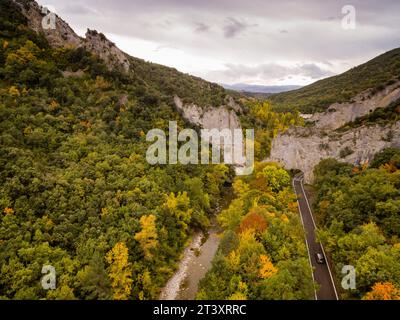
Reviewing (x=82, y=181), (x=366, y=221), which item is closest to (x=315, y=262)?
(x=366, y=221)

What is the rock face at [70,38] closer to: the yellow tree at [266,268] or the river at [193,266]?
the river at [193,266]

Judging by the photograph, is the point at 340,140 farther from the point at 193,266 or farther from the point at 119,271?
the point at 119,271

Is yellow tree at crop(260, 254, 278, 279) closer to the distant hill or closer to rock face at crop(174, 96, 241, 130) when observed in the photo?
rock face at crop(174, 96, 241, 130)

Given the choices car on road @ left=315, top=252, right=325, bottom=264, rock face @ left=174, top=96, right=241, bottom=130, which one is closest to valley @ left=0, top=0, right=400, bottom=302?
car on road @ left=315, top=252, right=325, bottom=264

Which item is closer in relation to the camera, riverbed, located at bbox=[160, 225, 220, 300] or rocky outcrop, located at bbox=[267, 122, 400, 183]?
riverbed, located at bbox=[160, 225, 220, 300]

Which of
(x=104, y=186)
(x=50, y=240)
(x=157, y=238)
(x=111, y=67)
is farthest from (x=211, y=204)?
(x=111, y=67)

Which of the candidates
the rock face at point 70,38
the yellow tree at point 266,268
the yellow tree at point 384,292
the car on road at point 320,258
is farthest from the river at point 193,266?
the rock face at point 70,38

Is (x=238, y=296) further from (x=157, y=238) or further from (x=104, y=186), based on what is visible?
(x=104, y=186)
